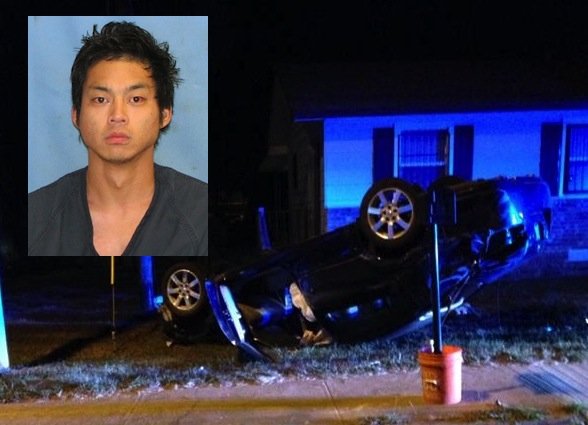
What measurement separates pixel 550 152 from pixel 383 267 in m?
7.07

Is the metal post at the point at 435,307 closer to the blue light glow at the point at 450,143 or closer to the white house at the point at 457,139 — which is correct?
the white house at the point at 457,139

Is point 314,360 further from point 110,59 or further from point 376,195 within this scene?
point 110,59

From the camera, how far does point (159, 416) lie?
6258mm

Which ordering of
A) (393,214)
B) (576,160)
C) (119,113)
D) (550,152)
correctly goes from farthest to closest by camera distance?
(576,160), (550,152), (119,113), (393,214)

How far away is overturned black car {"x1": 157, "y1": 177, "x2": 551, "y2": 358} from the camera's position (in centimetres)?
736

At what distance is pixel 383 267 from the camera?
7.60 meters

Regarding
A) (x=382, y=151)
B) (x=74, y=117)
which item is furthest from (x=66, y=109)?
(x=382, y=151)

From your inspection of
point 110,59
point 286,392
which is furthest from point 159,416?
point 110,59

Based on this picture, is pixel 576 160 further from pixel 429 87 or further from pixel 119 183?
pixel 119 183

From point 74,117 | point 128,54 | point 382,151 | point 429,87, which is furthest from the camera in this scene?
point 429,87

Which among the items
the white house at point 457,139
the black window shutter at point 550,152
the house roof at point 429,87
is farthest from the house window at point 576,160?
the house roof at point 429,87

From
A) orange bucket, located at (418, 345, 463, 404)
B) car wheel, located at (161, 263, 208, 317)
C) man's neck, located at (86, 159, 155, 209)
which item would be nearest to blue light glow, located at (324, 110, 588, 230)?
man's neck, located at (86, 159, 155, 209)

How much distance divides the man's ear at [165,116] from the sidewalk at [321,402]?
13.7ft

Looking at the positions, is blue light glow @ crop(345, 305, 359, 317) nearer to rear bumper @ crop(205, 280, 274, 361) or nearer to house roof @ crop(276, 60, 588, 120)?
rear bumper @ crop(205, 280, 274, 361)
